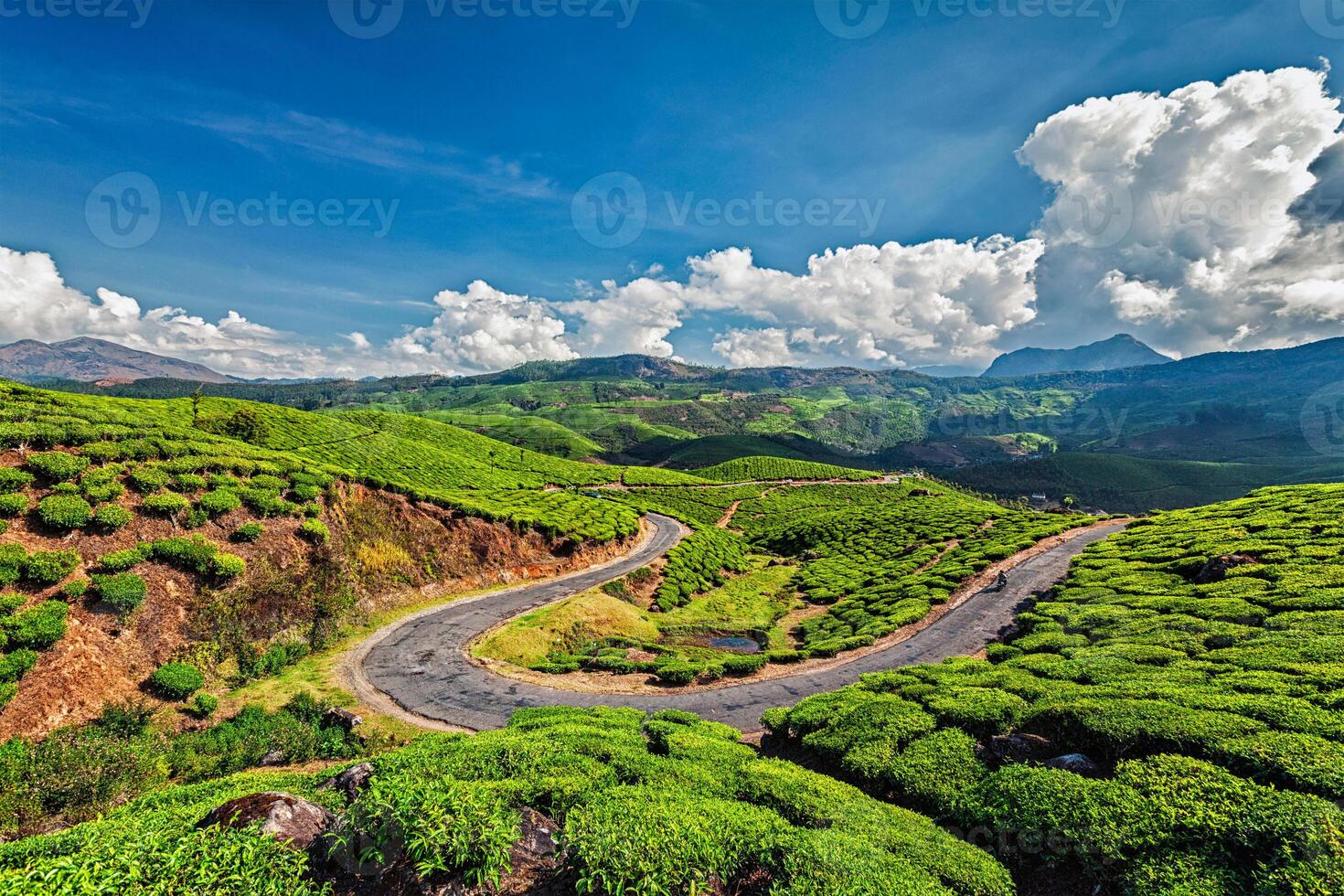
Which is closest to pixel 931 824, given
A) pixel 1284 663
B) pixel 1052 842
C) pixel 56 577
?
pixel 1052 842

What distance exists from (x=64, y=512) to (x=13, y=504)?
167 cm

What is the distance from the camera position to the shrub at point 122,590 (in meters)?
20.6

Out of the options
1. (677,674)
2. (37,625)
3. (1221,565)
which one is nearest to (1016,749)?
Answer: (677,674)

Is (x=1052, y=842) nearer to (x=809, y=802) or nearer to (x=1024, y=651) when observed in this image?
(x=809, y=802)

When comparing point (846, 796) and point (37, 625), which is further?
point (37, 625)

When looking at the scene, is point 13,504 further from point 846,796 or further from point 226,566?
point 846,796

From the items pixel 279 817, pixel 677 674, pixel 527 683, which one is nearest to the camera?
pixel 279 817

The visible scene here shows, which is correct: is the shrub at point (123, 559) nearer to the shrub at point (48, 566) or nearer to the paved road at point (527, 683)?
the shrub at point (48, 566)

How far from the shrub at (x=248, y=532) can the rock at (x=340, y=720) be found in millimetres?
13117

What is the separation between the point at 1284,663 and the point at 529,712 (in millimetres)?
24077

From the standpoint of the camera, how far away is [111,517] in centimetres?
2312

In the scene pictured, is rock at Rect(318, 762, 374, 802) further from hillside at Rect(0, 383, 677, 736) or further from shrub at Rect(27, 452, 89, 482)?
shrub at Rect(27, 452, 89, 482)

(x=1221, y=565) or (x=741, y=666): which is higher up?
(x=1221, y=565)

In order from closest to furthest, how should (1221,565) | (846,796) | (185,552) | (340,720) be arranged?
(846,796)
(340,720)
(185,552)
(1221,565)
